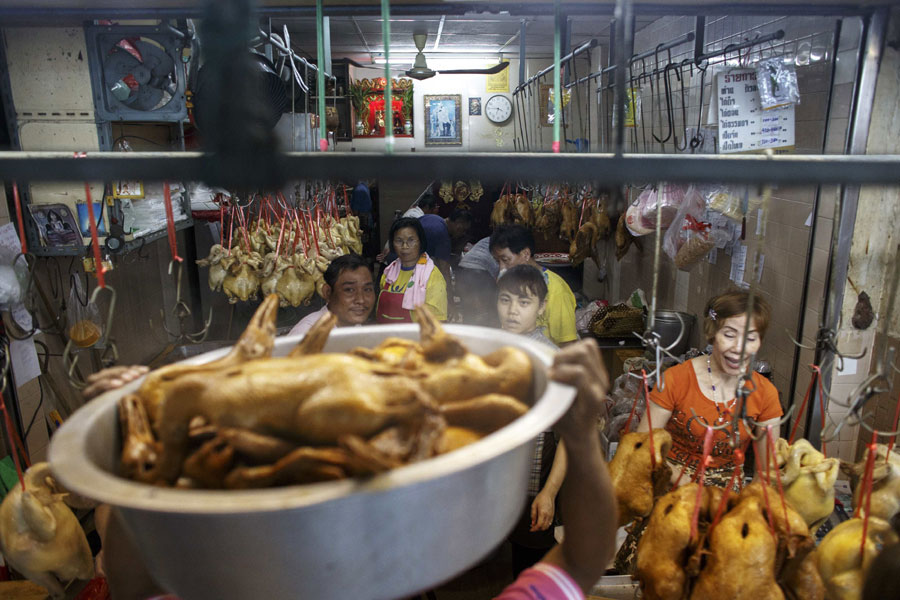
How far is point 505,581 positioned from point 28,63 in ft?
12.6

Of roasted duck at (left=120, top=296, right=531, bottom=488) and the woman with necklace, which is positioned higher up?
roasted duck at (left=120, top=296, right=531, bottom=488)

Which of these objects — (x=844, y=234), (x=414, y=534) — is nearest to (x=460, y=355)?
(x=414, y=534)

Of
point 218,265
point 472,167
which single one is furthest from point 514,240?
point 472,167

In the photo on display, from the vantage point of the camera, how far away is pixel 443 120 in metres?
10.6

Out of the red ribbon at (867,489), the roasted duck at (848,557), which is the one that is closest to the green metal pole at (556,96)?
the red ribbon at (867,489)

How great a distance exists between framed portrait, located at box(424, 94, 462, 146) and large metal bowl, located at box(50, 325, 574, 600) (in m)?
10.0

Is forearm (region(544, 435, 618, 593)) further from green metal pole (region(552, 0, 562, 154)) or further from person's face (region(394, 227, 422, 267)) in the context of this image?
person's face (region(394, 227, 422, 267))

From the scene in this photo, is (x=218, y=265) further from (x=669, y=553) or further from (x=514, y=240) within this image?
(x=669, y=553)

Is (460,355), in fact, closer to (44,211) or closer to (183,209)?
(44,211)

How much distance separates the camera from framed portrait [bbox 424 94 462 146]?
10.5 m

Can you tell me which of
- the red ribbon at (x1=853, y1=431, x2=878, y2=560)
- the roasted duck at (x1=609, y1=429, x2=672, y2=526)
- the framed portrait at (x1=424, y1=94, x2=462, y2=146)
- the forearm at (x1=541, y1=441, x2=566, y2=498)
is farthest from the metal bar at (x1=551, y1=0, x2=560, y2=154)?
the framed portrait at (x1=424, y1=94, x2=462, y2=146)

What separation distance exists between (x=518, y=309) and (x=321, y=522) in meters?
2.37

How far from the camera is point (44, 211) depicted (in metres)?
3.16

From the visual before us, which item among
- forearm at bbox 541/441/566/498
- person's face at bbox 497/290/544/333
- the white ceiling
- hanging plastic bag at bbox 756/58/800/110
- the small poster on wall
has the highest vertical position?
the white ceiling
